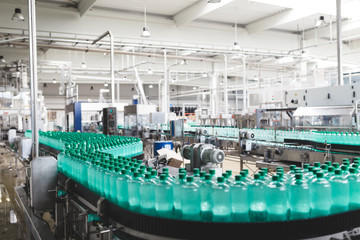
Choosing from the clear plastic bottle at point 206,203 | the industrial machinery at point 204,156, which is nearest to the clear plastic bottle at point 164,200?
the clear plastic bottle at point 206,203

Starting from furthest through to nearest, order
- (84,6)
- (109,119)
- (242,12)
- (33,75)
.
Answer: (242,12) → (84,6) → (109,119) → (33,75)

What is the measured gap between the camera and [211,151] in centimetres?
278

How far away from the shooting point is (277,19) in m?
10.3

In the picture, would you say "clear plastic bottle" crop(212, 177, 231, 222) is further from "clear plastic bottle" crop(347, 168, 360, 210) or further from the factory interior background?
"clear plastic bottle" crop(347, 168, 360, 210)

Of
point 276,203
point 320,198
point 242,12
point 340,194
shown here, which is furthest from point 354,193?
point 242,12

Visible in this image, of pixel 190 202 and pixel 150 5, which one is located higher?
pixel 150 5

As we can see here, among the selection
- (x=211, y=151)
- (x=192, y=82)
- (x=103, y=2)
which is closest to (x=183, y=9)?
(x=103, y=2)

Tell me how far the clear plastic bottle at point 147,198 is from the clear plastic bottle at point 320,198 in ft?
2.58

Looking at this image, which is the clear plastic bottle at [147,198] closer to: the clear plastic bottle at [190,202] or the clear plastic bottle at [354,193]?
the clear plastic bottle at [190,202]

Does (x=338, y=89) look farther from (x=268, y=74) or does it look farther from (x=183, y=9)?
(x=268, y=74)

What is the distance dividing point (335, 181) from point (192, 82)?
61.6ft

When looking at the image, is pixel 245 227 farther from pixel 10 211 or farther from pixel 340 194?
pixel 10 211

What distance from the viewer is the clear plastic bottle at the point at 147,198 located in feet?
5.14

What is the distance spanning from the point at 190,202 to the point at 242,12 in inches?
385
